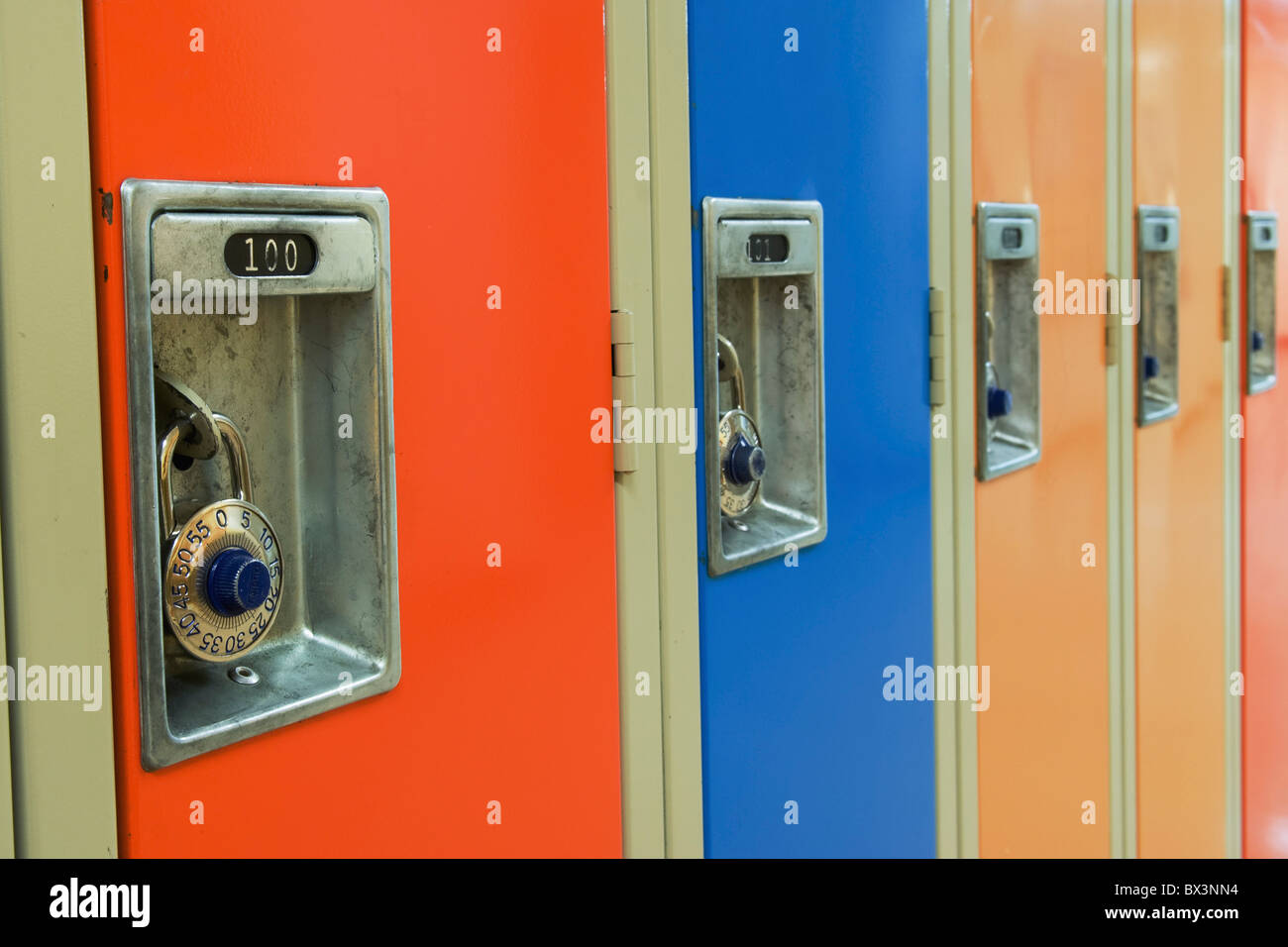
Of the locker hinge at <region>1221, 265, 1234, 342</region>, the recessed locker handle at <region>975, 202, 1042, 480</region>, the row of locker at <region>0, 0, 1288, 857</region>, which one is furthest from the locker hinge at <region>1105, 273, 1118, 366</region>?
the locker hinge at <region>1221, 265, 1234, 342</region>

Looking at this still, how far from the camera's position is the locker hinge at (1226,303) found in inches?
131

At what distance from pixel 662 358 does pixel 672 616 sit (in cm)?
30

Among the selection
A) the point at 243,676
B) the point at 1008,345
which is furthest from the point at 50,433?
the point at 1008,345

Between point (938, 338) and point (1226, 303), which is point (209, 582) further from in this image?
point (1226, 303)

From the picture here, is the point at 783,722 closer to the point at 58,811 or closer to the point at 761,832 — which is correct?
the point at 761,832

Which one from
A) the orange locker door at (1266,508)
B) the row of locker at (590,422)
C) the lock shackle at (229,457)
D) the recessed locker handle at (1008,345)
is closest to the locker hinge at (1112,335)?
the row of locker at (590,422)

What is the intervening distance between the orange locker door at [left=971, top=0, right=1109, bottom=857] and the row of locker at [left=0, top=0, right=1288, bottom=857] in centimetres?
1

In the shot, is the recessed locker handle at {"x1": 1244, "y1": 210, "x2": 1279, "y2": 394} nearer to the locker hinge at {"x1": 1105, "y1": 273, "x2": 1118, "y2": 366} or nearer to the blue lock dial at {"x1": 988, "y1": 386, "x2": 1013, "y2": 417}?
the locker hinge at {"x1": 1105, "y1": 273, "x2": 1118, "y2": 366}

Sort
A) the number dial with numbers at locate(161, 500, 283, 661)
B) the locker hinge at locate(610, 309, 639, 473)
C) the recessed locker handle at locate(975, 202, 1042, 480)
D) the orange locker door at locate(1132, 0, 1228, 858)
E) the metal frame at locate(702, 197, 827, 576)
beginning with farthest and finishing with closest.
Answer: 1. the orange locker door at locate(1132, 0, 1228, 858)
2. the recessed locker handle at locate(975, 202, 1042, 480)
3. the metal frame at locate(702, 197, 827, 576)
4. the locker hinge at locate(610, 309, 639, 473)
5. the number dial with numbers at locate(161, 500, 283, 661)

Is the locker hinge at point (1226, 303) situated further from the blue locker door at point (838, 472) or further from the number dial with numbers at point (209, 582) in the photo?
the number dial with numbers at point (209, 582)

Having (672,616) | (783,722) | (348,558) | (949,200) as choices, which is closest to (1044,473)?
(949,200)

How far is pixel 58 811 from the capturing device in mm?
952

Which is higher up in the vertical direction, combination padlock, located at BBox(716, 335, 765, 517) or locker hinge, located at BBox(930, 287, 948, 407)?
locker hinge, located at BBox(930, 287, 948, 407)

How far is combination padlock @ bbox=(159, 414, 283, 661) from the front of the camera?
103 centimetres
